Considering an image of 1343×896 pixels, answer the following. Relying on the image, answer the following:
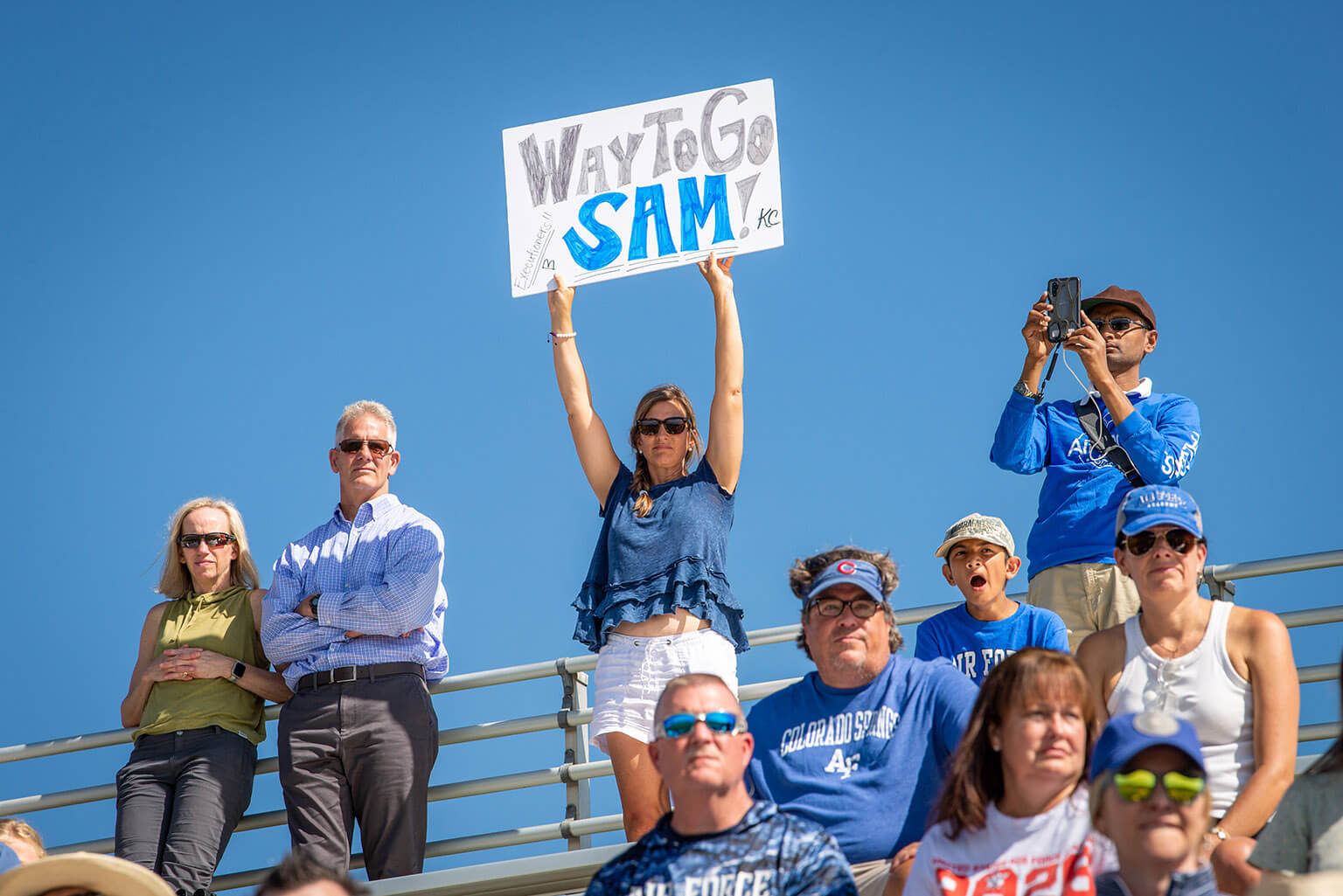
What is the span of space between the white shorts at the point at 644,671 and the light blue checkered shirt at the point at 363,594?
80 cm

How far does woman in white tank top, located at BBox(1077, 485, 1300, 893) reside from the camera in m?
3.72

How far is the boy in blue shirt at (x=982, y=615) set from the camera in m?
4.55

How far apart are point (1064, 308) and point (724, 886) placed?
2.76 m

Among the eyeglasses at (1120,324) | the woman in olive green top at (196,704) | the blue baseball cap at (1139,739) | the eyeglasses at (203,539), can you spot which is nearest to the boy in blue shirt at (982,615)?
the eyeglasses at (1120,324)

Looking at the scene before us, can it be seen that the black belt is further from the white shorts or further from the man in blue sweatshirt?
the man in blue sweatshirt

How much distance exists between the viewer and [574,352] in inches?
205

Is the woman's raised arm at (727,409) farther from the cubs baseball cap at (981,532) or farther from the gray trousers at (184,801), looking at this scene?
the gray trousers at (184,801)

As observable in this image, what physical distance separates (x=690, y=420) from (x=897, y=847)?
172 centimetres

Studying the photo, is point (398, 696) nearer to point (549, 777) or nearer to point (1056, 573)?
point (549, 777)

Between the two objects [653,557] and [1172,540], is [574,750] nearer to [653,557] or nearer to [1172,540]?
[653,557]

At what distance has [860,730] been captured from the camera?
3908mm

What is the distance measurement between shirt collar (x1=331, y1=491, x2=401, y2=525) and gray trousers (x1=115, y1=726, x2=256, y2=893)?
0.85 m

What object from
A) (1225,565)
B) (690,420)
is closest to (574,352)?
(690,420)

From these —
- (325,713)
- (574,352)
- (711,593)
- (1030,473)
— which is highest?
(574,352)
